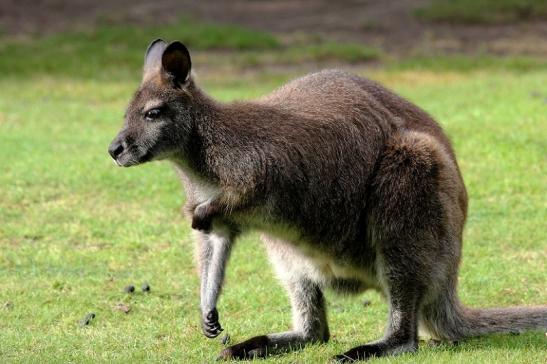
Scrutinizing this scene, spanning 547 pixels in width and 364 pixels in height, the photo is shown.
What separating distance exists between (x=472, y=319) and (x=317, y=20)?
14297 millimetres

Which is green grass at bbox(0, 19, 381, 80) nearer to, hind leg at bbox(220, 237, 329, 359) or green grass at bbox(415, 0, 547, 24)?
green grass at bbox(415, 0, 547, 24)

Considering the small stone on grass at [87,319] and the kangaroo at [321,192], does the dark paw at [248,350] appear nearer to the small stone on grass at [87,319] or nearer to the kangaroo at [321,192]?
the kangaroo at [321,192]

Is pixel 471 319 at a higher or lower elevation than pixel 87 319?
higher

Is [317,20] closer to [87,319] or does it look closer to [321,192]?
[87,319]

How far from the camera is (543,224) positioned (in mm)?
9492

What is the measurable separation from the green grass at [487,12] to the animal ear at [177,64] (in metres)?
14.5

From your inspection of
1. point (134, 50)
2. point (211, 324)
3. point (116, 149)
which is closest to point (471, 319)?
point (211, 324)

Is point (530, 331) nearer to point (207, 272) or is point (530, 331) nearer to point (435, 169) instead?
point (435, 169)

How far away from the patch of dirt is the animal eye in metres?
12.3

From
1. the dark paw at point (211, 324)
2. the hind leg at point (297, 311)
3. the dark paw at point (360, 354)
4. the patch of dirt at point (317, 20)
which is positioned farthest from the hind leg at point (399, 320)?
the patch of dirt at point (317, 20)

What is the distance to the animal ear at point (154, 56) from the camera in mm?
6441

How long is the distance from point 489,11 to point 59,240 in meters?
12.9

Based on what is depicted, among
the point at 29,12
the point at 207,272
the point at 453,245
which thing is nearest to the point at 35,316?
the point at 207,272

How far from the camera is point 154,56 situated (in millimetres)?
6594
